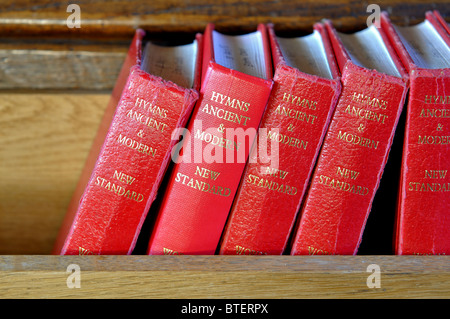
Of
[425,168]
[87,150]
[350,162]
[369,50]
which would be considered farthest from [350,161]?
[87,150]

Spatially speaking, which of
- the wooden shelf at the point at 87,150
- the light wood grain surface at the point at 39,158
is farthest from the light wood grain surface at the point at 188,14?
the light wood grain surface at the point at 39,158

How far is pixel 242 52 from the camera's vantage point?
72 centimetres

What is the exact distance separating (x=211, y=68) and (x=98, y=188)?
0.22 meters

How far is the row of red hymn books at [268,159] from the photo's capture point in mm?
593

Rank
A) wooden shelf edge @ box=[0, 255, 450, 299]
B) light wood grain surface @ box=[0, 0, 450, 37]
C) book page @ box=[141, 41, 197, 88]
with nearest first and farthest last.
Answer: wooden shelf edge @ box=[0, 255, 450, 299], book page @ box=[141, 41, 197, 88], light wood grain surface @ box=[0, 0, 450, 37]

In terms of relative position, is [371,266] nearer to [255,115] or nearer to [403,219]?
[403,219]

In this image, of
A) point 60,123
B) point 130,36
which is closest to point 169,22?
point 130,36

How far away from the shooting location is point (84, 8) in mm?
824

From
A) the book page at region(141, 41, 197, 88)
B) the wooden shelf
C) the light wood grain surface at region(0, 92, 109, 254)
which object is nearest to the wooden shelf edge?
the wooden shelf

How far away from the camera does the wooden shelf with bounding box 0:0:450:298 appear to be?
0.58m

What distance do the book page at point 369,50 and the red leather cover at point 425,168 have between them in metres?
0.03

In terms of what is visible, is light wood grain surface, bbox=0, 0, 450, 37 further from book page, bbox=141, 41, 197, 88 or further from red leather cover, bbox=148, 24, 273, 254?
red leather cover, bbox=148, 24, 273, 254

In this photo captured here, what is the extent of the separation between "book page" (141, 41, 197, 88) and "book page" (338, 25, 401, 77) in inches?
9.9

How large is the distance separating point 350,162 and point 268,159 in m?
0.11
